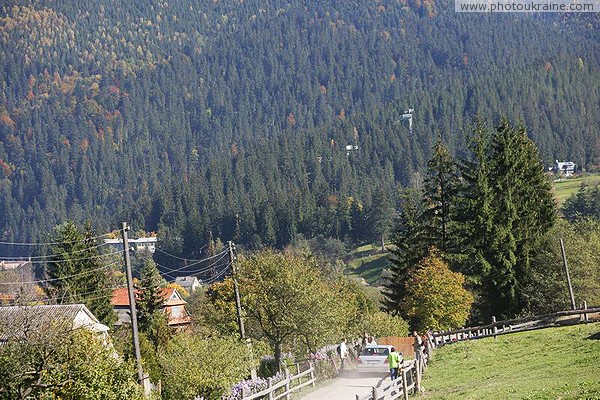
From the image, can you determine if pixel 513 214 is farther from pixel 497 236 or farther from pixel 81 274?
pixel 81 274

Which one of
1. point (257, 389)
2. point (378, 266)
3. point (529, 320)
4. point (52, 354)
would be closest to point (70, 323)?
point (52, 354)

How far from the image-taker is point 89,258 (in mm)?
73375

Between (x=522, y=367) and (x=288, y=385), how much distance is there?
9.45 m

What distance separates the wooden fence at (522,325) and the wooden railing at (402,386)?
557 inches

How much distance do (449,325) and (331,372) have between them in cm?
2396

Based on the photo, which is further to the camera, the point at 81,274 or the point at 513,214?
the point at 81,274

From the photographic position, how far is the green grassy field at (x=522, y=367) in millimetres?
26969

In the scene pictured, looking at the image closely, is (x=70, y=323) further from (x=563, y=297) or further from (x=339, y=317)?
(x=563, y=297)

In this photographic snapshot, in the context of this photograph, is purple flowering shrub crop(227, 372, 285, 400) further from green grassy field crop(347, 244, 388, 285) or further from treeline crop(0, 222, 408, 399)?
green grassy field crop(347, 244, 388, 285)

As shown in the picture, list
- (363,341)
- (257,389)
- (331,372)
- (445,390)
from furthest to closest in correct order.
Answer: (363,341) < (331,372) < (257,389) < (445,390)

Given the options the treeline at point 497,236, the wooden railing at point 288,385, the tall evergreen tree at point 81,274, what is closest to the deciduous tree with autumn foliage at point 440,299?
the treeline at point 497,236

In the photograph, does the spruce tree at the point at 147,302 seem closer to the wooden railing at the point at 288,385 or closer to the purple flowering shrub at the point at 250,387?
the wooden railing at the point at 288,385

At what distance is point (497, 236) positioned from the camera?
228 ft

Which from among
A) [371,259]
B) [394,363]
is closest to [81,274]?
[394,363]
